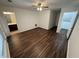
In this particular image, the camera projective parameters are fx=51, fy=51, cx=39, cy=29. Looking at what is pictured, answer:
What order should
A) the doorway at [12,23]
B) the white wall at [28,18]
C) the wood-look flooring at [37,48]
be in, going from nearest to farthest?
the wood-look flooring at [37,48]
the doorway at [12,23]
the white wall at [28,18]

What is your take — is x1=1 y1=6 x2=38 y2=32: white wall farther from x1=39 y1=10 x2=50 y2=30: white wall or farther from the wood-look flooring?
the wood-look flooring

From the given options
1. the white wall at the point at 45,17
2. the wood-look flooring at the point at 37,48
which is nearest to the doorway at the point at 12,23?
the wood-look flooring at the point at 37,48

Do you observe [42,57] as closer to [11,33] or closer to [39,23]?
[11,33]

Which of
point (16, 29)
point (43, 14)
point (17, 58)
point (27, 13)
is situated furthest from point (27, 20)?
point (17, 58)

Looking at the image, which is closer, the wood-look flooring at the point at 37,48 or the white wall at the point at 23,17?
the wood-look flooring at the point at 37,48

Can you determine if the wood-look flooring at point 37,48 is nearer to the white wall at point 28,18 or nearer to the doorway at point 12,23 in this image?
the doorway at point 12,23

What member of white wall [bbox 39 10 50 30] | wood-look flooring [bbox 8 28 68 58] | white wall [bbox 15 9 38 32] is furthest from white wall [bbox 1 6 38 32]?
wood-look flooring [bbox 8 28 68 58]

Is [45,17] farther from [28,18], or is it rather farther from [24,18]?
[24,18]

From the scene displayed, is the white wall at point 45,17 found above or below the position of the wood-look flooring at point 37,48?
above

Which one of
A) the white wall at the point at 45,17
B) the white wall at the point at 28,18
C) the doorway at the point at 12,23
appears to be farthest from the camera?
the white wall at the point at 45,17

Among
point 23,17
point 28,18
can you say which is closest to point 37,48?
point 23,17

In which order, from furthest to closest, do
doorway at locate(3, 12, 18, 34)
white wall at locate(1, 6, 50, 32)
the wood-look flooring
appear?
white wall at locate(1, 6, 50, 32) < doorway at locate(3, 12, 18, 34) < the wood-look flooring

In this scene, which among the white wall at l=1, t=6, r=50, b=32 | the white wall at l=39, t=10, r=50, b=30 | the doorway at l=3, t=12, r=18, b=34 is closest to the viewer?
the doorway at l=3, t=12, r=18, b=34

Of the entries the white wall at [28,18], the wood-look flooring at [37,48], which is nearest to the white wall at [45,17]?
the white wall at [28,18]
